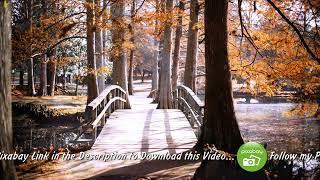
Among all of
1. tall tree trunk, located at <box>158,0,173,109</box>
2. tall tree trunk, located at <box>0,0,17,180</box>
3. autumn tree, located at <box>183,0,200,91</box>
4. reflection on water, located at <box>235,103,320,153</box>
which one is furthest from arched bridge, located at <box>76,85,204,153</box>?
reflection on water, located at <box>235,103,320,153</box>

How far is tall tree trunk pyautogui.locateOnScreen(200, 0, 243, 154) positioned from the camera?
747 centimetres

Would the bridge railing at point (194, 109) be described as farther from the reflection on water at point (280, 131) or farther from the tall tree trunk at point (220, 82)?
the reflection on water at point (280, 131)

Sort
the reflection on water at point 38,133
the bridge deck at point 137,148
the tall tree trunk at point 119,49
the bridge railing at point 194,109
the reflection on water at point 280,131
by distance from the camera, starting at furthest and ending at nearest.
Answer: the tall tree trunk at point 119,49 → the reflection on water at point 280,131 → the reflection on water at point 38,133 → the bridge railing at point 194,109 → the bridge deck at point 137,148

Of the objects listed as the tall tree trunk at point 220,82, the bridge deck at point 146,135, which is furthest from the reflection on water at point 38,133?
the tall tree trunk at point 220,82

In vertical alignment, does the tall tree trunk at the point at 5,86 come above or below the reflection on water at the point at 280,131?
above

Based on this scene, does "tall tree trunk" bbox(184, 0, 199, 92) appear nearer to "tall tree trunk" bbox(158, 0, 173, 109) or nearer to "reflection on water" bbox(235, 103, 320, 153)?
"tall tree trunk" bbox(158, 0, 173, 109)

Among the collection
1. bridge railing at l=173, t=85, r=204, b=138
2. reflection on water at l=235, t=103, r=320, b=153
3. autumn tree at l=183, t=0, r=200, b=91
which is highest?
autumn tree at l=183, t=0, r=200, b=91

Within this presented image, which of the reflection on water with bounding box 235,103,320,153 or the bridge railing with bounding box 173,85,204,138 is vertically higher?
the bridge railing with bounding box 173,85,204,138

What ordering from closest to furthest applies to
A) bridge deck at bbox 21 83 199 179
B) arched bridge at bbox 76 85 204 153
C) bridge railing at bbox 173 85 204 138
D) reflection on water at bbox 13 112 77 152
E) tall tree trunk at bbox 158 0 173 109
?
1. bridge deck at bbox 21 83 199 179
2. arched bridge at bbox 76 85 204 153
3. bridge railing at bbox 173 85 204 138
4. reflection on water at bbox 13 112 77 152
5. tall tree trunk at bbox 158 0 173 109

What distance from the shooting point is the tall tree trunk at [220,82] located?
747 cm

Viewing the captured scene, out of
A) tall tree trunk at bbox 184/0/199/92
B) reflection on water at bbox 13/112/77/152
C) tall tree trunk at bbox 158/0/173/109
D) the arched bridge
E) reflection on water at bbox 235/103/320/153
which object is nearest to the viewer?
the arched bridge

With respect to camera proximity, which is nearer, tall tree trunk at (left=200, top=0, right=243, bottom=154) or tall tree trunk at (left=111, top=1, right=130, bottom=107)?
tall tree trunk at (left=200, top=0, right=243, bottom=154)

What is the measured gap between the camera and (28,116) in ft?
68.4

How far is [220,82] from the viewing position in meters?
7.53
